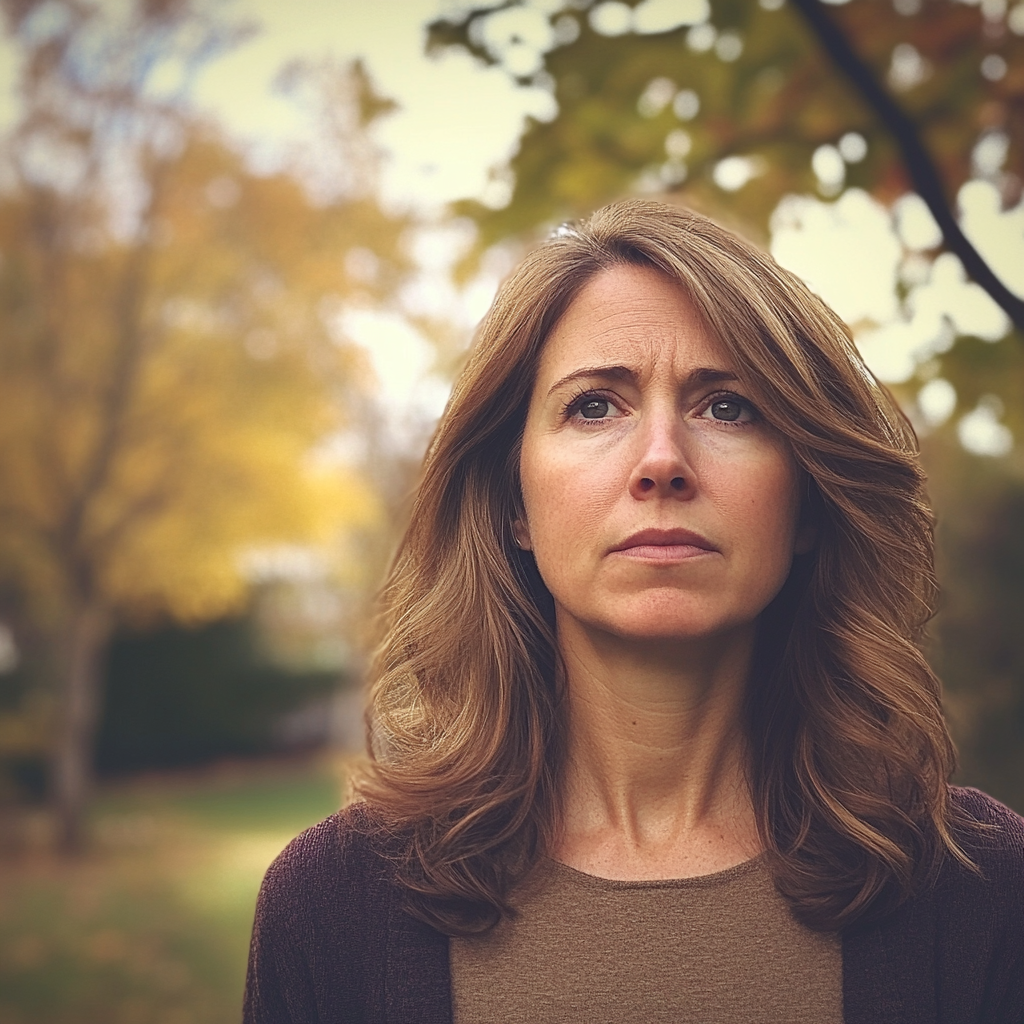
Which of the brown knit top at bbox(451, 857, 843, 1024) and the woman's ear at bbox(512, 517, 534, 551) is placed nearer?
the brown knit top at bbox(451, 857, 843, 1024)

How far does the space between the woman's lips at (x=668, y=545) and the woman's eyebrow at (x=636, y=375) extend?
27 centimetres

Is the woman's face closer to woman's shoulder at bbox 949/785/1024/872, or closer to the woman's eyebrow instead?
Result: the woman's eyebrow

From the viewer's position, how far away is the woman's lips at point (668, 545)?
1654 mm

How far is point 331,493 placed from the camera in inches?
444

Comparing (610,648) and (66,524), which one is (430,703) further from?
(66,524)

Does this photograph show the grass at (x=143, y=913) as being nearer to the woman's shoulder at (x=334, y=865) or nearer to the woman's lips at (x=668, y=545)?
the woman's shoulder at (x=334, y=865)

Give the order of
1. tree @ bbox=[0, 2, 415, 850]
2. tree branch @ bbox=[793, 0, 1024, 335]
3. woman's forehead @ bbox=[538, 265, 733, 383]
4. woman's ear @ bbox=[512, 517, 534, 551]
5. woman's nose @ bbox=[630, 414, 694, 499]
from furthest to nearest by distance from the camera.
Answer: tree @ bbox=[0, 2, 415, 850], woman's ear @ bbox=[512, 517, 534, 551], tree branch @ bbox=[793, 0, 1024, 335], woman's forehead @ bbox=[538, 265, 733, 383], woman's nose @ bbox=[630, 414, 694, 499]

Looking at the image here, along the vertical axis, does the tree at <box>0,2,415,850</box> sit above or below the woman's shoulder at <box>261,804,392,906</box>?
above

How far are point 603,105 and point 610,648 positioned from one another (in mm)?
1244

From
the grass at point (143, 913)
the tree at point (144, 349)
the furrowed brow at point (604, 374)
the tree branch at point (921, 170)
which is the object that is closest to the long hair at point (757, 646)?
the furrowed brow at point (604, 374)

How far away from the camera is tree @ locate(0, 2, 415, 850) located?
9.92 metres

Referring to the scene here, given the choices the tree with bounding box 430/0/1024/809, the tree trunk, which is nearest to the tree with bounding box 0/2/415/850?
the tree trunk

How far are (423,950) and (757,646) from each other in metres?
0.84

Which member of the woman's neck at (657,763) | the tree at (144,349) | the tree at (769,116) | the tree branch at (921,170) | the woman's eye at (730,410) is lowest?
the woman's neck at (657,763)
